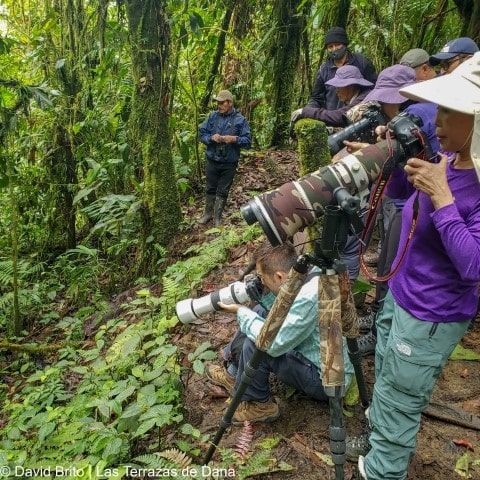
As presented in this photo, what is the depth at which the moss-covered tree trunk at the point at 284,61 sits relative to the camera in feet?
24.8

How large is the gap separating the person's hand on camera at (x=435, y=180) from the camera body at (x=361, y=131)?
961 mm

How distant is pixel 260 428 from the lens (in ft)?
9.10

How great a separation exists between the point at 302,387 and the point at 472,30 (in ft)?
15.8

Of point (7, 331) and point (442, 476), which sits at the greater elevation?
point (442, 476)

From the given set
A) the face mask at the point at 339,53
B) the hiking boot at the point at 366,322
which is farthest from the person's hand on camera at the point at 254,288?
the face mask at the point at 339,53

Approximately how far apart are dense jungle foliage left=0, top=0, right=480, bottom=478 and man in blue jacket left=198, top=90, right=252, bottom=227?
1.65 ft

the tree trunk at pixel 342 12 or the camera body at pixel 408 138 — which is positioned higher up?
the tree trunk at pixel 342 12

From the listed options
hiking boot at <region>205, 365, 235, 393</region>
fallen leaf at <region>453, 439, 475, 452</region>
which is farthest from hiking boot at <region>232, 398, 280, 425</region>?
fallen leaf at <region>453, 439, 475, 452</region>

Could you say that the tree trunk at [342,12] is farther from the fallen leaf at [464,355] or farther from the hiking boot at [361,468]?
the hiking boot at [361,468]

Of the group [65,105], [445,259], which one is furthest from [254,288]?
[65,105]

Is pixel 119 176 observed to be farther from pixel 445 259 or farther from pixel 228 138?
pixel 445 259

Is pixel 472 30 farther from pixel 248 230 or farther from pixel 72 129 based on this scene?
pixel 72 129

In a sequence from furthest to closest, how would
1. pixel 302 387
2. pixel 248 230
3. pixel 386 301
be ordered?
pixel 248 230, pixel 302 387, pixel 386 301

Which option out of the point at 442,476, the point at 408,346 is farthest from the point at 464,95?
the point at 442,476
